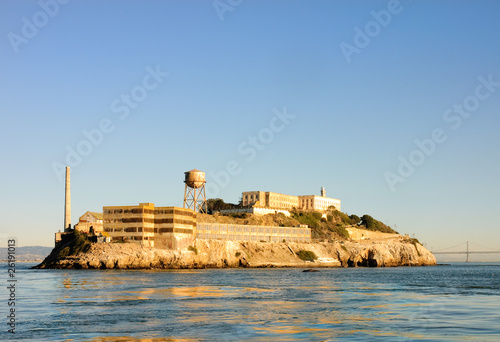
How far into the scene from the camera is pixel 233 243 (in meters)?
172

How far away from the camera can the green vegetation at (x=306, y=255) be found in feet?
614

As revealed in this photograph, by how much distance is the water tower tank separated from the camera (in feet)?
620

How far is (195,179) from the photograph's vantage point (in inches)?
7431

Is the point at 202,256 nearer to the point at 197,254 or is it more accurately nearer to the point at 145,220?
the point at 197,254

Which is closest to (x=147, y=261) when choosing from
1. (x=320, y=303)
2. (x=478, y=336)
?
(x=320, y=303)

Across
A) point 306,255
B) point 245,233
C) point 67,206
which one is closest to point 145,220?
point 67,206

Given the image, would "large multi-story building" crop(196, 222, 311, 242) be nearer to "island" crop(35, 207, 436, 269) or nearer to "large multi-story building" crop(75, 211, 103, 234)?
"island" crop(35, 207, 436, 269)

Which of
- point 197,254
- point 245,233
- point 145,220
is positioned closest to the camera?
point 145,220

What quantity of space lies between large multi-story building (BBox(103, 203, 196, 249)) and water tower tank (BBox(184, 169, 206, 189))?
35.6 meters

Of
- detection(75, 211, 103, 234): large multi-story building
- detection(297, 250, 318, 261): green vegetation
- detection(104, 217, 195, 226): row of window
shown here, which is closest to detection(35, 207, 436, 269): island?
detection(297, 250, 318, 261): green vegetation

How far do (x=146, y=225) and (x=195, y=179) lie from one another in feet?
136

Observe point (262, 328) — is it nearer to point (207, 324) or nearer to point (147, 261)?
point (207, 324)

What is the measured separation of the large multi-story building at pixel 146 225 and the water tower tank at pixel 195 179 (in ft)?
117

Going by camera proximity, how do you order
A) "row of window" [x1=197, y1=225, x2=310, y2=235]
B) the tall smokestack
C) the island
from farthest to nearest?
1. the tall smokestack
2. "row of window" [x1=197, y1=225, x2=310, y2=235]
3. the island
